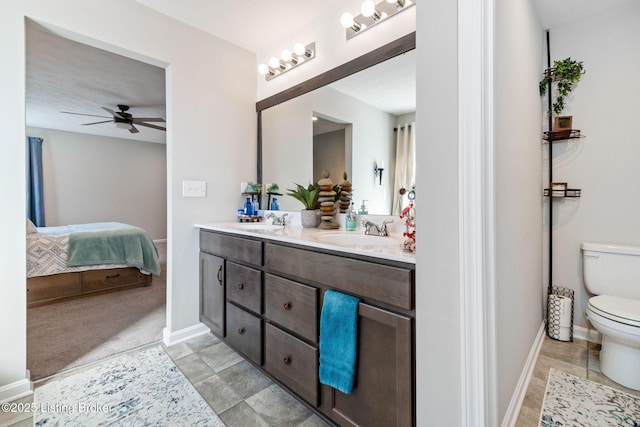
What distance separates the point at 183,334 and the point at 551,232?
2.87m

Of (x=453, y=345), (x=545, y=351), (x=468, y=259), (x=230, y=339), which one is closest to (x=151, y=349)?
(x=230, y=339)

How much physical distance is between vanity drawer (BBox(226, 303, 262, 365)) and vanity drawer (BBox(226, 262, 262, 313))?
6 cm

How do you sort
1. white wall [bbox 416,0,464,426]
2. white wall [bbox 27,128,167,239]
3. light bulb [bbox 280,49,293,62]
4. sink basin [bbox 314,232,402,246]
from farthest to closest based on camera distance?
white wall [bbox 27,128,167,239], light bulb [bbox 280,49,293,62], sink basin [bbox 314,232,402,246], white wall [bbox 416,0,464,426]

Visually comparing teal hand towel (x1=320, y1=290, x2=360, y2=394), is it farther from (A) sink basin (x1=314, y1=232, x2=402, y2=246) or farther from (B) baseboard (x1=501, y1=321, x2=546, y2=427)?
(B) baseboard (x1=501, y1=321, x2=546, y2=427)

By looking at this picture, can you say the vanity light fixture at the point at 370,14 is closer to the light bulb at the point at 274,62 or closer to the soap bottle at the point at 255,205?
the light bulb at the point at 274,62

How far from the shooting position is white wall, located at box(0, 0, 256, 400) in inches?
57.9

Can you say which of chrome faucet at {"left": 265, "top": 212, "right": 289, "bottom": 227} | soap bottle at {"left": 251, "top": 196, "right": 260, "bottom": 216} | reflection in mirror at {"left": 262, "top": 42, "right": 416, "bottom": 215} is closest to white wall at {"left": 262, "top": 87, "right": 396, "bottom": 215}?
reflection in mirror at {"left": 262, "top": 42, "right": 416, "bottom": 215}

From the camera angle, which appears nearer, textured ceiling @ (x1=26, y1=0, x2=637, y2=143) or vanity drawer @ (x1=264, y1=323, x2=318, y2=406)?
vanity drawer @ (x1=264, y1=323, x2=318, y2=406)

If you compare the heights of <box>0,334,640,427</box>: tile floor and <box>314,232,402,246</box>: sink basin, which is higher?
<box>314,232,402,246</box>: sink basin

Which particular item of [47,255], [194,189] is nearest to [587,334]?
[194,189]

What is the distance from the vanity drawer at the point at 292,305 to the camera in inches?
49.9

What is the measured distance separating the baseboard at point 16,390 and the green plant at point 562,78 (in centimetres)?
366

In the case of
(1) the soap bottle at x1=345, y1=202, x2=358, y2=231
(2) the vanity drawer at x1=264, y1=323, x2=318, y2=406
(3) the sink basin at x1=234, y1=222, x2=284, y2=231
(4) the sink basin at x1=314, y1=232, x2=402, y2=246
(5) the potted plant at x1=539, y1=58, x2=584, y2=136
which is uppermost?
(5) the potted plant at x1=539, y1=58, x2=584, y2=136

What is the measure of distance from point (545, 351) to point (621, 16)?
221cm
